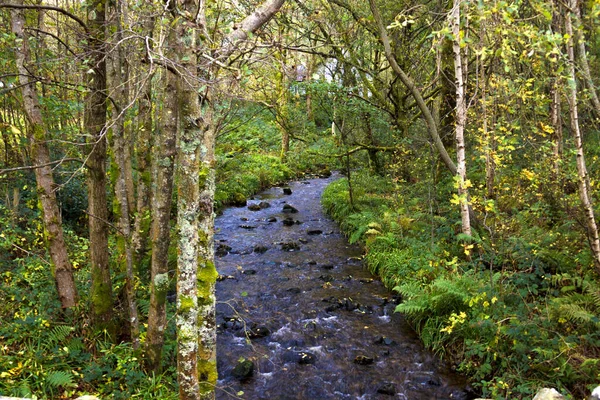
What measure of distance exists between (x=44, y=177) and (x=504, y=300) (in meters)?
7.49

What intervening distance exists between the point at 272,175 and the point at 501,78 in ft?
46.7

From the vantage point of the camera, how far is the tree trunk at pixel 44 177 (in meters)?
5.02

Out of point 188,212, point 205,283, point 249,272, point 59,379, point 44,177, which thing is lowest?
point 249,272

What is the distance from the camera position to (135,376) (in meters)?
5.41

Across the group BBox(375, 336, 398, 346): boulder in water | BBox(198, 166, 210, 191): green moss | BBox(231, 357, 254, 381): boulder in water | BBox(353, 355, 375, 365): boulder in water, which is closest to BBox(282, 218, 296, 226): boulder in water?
BBox(375, 336, 398, 346): boulder in water

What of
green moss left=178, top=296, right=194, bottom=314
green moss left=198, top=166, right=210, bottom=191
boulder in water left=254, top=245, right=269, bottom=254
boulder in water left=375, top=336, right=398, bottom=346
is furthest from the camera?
boulder in water left=254, top=245, right=269, bottom=254

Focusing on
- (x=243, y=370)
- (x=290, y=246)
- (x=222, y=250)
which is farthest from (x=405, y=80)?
(x=222, y=250)

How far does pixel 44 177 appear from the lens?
564cm

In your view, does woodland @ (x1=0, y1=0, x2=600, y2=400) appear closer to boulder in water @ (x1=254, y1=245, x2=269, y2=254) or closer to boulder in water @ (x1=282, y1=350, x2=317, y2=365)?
boulder in water @ (x1=282, y1=350, x2=317, y2=365)

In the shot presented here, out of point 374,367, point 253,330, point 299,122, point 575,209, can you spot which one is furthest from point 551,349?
point 299,122

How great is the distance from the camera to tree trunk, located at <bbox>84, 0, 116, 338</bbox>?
226 inches

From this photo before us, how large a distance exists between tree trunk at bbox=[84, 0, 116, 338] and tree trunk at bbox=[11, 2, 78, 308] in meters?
→ 0.42

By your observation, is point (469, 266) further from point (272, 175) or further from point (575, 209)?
point (272, 175)

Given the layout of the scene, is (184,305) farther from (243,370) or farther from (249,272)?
(249,272)
